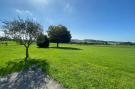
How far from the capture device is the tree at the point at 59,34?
66.4 metres

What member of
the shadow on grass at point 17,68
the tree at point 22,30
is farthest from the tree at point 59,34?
the shadow on grass at point 17,68

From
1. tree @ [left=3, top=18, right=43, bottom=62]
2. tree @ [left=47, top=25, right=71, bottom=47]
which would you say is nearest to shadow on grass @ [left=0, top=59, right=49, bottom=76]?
tree @ [left=3, top=18, right=43, bottom=62]

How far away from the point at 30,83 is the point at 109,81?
5.08 metres

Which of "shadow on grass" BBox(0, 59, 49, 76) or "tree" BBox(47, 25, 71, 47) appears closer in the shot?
"shadow on grass" BBox(0, 59, 49, 76)

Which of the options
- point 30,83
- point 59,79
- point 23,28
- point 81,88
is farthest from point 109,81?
point 23,28

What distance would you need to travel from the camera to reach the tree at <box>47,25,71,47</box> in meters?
66.4

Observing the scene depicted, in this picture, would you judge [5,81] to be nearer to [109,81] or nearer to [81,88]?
[81,88]

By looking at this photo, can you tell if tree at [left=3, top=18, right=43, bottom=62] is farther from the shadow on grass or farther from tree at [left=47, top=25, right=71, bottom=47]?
tree at [left=47, top=25, right=71, bottom=47]

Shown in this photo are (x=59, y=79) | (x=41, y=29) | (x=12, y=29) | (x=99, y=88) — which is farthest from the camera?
(x=41, y=29)

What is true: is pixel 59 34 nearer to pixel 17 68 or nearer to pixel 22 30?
pixel 22 30

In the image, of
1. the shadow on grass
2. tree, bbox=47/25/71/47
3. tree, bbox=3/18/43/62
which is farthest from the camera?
tree, bbox=47/25/71/47

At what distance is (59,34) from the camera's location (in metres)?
66.4

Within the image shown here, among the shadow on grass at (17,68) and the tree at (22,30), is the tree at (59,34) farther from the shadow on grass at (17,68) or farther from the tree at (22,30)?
the shadow on grass at (17,68)

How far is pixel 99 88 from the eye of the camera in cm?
945
